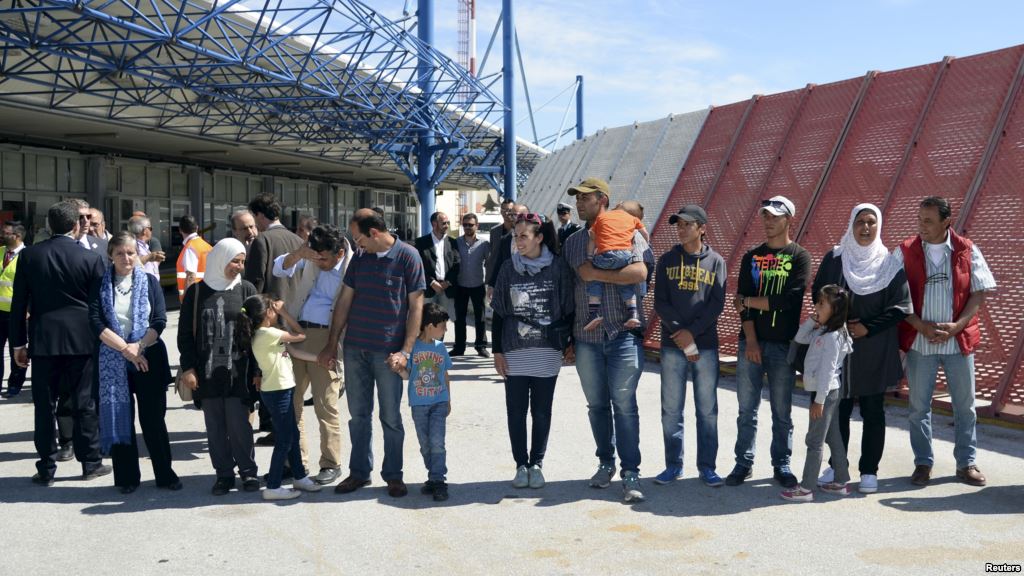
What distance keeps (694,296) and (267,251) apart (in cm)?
325

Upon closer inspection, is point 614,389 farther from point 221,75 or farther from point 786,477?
point 221,75

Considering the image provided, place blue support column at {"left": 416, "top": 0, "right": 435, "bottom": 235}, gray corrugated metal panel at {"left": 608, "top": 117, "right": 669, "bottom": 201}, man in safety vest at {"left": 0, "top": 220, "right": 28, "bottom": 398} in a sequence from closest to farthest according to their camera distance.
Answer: man in safety vest at {"left": 0, "top": 220, "right": 28, "bottom": 398} < gray corrugated metal panel at {"left": 608, "top": 117, "right": 669, "bottom": 201} < blue support column at {"left": 416, "top": 0, "right": 435, "bottom": 235}

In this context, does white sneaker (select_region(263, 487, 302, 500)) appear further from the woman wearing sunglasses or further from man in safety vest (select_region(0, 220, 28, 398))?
man in safety vest (select_region(0, 220, 28, 398))

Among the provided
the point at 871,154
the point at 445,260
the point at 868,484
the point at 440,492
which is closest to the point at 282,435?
the point at 440,492

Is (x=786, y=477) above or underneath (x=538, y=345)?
underneath

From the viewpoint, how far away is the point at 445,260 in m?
10.3

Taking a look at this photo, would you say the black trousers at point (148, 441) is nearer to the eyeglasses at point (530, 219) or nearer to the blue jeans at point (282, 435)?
the blue jeans at point (282, 435)

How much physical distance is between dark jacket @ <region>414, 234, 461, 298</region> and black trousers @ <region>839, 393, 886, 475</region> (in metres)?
5.68

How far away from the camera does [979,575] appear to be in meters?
3.88

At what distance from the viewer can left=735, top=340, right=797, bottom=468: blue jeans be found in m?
5.26

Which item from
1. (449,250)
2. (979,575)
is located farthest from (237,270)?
(449,250)

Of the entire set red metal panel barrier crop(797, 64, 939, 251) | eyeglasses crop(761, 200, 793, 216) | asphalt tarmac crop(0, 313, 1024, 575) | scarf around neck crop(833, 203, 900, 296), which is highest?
red metal panel barrier crop(797, 64, 939, 251)

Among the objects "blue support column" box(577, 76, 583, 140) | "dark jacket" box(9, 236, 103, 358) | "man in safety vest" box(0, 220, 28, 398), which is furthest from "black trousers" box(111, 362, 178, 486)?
"blue support column" box(577, 76, 583, 140)

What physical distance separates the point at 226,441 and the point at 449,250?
541 cm
